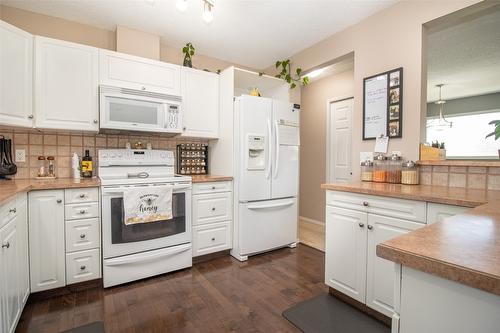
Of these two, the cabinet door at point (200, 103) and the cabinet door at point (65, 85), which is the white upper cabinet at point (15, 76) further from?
the cabinet door at point (200, 103)

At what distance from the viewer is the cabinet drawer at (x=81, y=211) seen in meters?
2.00

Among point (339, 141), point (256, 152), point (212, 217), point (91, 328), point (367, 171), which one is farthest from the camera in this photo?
point (339, 141)

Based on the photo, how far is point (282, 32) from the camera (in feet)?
9.22

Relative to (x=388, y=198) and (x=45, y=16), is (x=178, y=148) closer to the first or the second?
Result: (x=45, y=16)

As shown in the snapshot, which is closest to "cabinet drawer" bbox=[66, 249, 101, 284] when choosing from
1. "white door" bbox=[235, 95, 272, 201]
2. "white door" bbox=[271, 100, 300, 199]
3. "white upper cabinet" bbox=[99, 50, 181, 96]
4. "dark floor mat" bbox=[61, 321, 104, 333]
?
"dark floor mat" bbox=[61, 321, 104, 333]

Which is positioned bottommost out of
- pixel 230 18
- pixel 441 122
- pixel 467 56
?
pixel 441 122

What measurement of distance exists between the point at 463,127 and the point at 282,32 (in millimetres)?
5866

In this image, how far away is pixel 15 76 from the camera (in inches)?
77.8

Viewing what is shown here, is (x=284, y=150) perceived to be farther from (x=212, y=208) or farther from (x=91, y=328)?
(x=91, y=328)

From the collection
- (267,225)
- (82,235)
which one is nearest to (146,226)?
(82,235)

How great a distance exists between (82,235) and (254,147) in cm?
180

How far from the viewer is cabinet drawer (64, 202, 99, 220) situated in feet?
6.57

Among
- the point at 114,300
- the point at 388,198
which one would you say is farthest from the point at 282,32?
the point at 114,300

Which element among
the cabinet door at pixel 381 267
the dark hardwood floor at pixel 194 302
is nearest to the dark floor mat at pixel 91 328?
the dark hardwood floor at pixel 194 302
